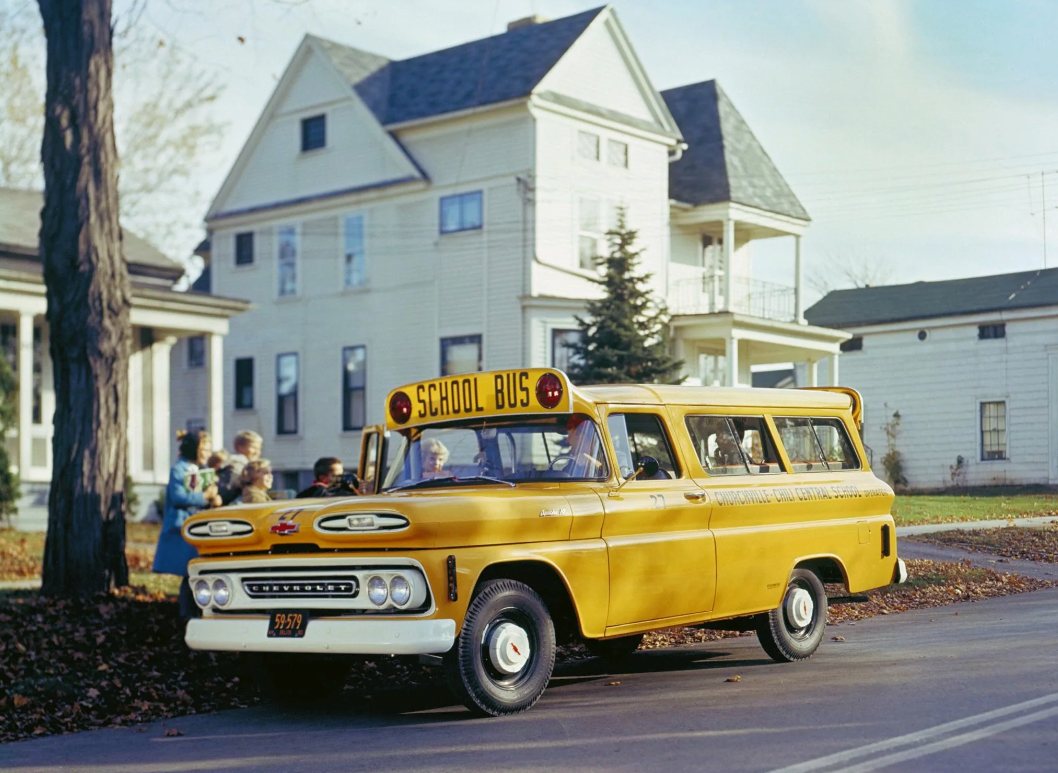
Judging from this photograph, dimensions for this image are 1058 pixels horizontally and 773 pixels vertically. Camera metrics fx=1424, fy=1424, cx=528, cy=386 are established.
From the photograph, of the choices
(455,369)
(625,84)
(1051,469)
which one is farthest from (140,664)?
(1051,469)

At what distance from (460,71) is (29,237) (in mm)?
10397

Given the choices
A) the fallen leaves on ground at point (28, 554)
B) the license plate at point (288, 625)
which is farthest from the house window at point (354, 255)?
the license plate at point (288, 625)

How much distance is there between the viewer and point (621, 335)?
27.3m

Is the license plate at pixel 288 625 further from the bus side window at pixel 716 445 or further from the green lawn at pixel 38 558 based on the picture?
the green lawn at pixel 38 558

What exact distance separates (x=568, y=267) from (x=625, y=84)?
4.98 metres

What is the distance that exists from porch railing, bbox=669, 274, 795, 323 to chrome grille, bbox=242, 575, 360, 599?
25.9 meters

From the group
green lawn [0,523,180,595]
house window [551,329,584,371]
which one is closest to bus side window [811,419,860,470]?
green lawn [0,523,180,595]

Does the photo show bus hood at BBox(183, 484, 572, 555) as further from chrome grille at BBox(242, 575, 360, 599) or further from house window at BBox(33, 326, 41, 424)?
house window at BBox(33, 326, 41, 424)

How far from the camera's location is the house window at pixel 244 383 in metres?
36.2

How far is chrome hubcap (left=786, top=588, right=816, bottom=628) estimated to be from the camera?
1075cm

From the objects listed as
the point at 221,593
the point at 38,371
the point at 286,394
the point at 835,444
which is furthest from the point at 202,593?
the point at 286,394

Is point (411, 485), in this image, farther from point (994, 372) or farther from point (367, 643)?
point (994, 372)

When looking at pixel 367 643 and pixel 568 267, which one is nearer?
pixel 367 643

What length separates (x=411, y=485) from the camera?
9539mm
